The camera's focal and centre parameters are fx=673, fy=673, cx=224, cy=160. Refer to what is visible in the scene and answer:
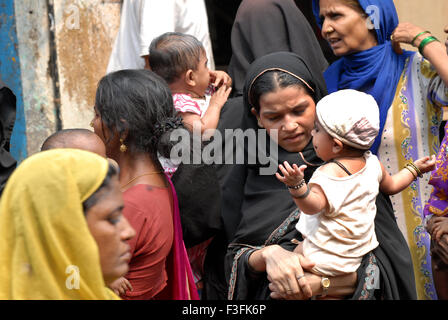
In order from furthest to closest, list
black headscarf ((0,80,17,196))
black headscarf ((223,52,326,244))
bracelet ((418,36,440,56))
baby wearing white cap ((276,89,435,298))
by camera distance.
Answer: bracelet ((418,36,440,56)) → black headscarf ((0,80,17,196)) → black headscarf ((223,52,326,244)) → baby wearing white cap ((276,89,435,298))

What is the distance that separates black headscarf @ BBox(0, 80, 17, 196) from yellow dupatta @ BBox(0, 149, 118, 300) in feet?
4.34

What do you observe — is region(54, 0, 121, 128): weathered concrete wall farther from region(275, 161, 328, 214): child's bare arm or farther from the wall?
region(275, 161, 328, 214): child's bare arm

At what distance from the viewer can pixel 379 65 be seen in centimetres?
349

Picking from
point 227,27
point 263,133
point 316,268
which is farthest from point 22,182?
point 227,27

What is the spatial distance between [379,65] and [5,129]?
75.0 inches

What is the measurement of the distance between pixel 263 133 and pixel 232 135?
0.36 meters

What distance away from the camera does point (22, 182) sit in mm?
1835

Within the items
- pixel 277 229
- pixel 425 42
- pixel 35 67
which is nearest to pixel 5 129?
pixel 277 229

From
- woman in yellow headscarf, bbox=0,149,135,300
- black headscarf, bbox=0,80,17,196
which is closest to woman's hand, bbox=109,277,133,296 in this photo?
woman in yellow headscarf, bbox=0,149,135,300

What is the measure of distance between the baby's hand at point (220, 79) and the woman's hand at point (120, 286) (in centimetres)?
157

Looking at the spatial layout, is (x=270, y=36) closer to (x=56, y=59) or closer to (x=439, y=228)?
(x=439, y=228)

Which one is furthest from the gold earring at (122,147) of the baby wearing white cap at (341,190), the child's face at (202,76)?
the child's face at (202,76)

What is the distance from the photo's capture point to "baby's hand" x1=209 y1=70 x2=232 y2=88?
383 cm
